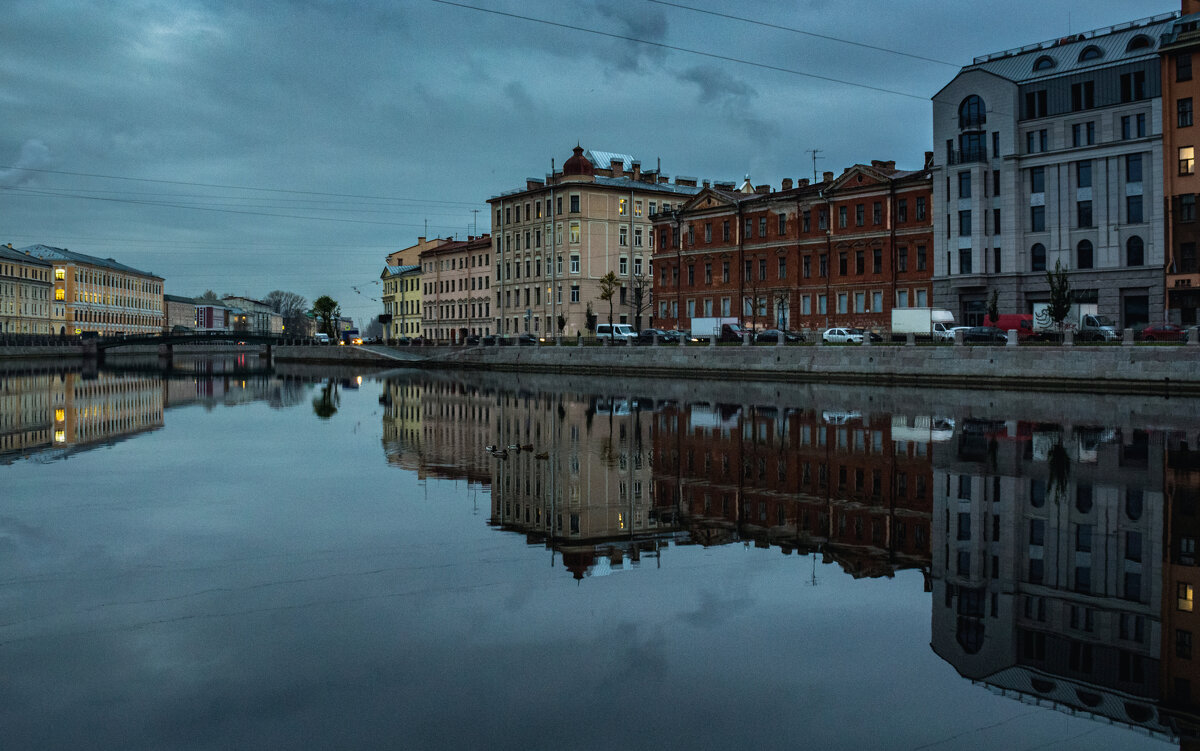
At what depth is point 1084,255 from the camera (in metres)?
63.1

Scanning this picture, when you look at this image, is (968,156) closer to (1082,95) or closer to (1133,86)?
(1082,95)

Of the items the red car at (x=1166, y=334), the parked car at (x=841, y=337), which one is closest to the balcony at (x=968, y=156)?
the parked car at (x=841, y=337)

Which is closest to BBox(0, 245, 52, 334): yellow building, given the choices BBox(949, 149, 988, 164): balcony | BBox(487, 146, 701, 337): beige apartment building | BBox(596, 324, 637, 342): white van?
BBox(487, 146, 701, 337): beige apartment building

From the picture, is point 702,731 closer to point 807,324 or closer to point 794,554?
point 794,554

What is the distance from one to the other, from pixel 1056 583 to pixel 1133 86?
61.9 meters

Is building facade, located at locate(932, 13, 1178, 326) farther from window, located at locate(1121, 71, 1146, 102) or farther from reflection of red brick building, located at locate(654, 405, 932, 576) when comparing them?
reflection of red brick building, located at locate(654, 405, 932, 576)

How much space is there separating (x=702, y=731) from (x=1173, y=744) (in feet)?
10.5

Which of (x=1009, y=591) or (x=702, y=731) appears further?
(x=1009, y=591)

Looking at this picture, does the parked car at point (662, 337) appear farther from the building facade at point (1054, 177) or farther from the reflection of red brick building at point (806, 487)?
the reflection of red brick building at point (806, 487)

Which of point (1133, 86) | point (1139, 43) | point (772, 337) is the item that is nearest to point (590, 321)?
point (772, 337)

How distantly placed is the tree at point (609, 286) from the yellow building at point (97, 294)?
80.2 meters

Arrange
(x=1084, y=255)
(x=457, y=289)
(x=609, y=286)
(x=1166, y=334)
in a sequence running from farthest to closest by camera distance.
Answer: (x=457, y=289)
(x=609, y=286)
(x=1084, y=255)
(x=1166, y=334)

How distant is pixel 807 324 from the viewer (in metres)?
79.0

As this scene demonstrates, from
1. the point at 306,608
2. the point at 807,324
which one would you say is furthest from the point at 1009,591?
the point at 807,324
